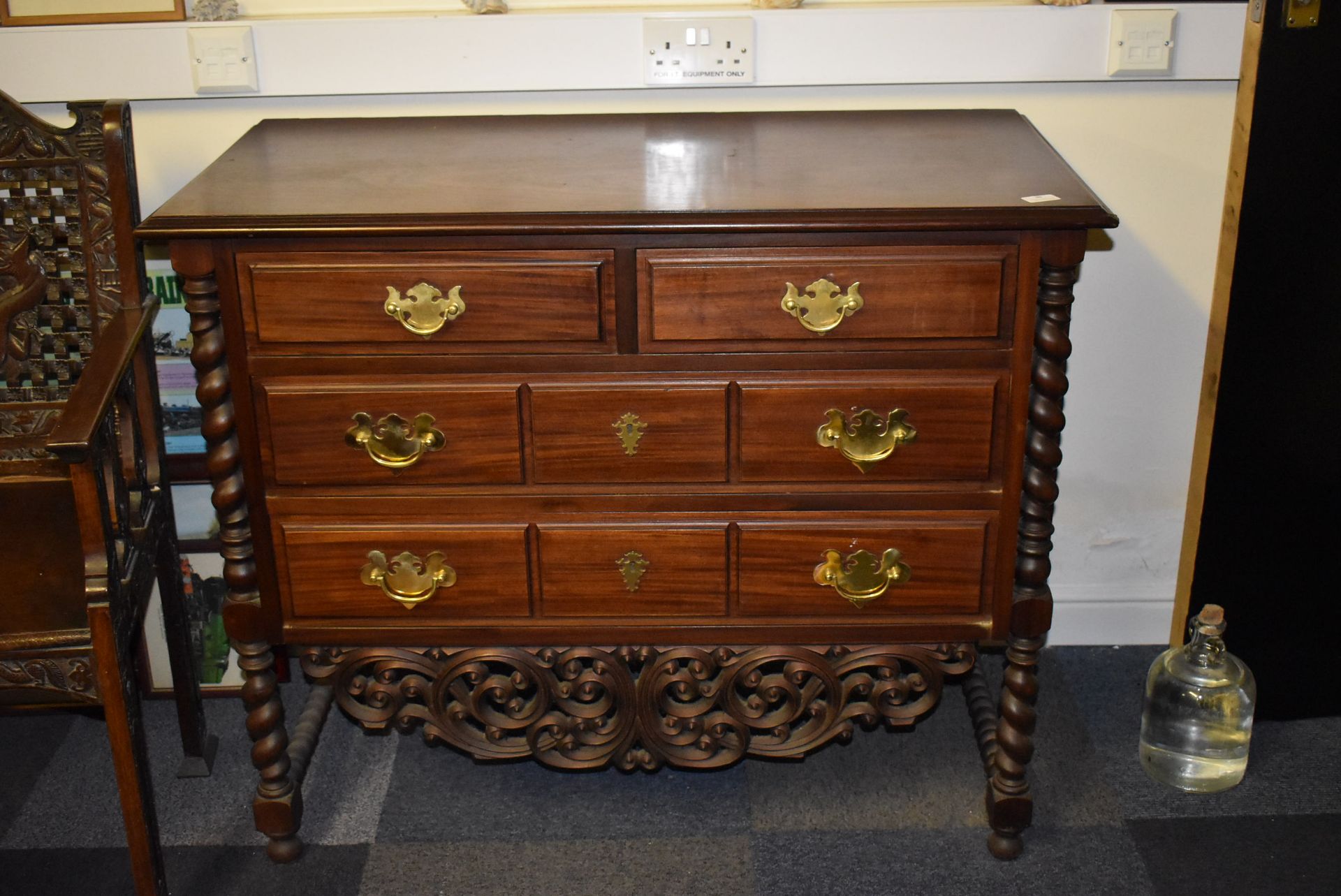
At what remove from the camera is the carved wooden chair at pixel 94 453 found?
1656mm

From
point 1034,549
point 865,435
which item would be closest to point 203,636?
point 865,435

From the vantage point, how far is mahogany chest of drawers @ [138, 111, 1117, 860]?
157cm

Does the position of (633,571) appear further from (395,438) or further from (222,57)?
(222,57)

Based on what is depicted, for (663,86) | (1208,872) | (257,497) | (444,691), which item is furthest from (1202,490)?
(257,497)

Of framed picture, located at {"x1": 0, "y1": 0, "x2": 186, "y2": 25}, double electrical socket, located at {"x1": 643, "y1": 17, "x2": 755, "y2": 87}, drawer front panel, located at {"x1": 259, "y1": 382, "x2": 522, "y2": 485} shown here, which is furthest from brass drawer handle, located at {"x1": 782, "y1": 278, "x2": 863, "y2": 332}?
framed picture, located at {"x1": 0, "y1": 0, "x2": 186, "y2": 25}

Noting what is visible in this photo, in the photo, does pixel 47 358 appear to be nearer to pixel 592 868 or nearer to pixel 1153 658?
pixel 592 868

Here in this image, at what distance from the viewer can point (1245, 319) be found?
2059 mm

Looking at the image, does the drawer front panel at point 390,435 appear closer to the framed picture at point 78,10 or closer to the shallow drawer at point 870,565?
the shallow drawer at point 870,565

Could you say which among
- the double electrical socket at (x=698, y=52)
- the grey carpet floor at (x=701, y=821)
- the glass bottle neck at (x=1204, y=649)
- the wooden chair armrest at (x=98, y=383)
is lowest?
the grey carpet floor at (x=701, y=821)

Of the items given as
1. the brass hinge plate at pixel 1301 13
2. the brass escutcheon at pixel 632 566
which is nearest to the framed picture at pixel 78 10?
the brass escutcheon at pixel 632 566

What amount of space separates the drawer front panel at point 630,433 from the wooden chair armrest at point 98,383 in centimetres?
52

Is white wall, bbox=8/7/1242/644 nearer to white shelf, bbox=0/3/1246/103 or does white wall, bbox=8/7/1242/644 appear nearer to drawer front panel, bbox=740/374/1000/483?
white shelf, bbox=0/3/1246/103

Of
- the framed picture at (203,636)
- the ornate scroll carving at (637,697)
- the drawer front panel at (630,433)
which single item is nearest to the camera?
the drawer front panel at (630,433)

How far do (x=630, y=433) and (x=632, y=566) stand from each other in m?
0.19
